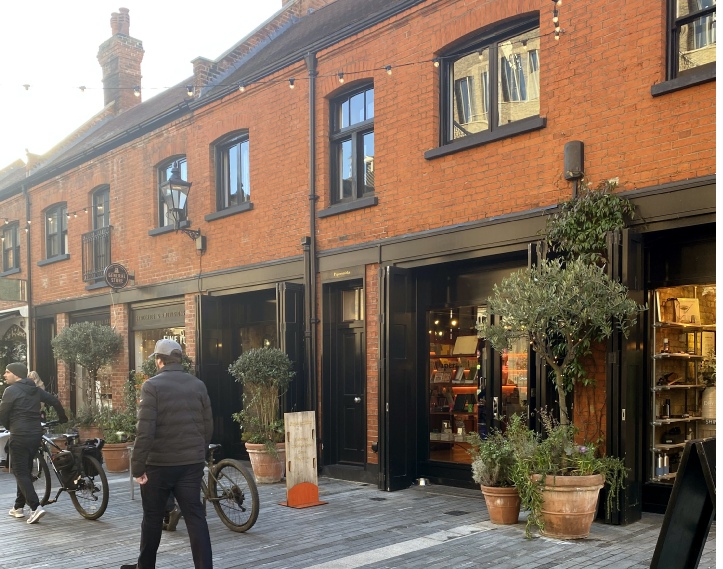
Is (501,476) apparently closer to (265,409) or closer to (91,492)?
(265,409)

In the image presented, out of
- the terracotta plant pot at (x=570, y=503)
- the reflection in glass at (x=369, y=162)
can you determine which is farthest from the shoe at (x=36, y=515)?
the reflection in glass at (x=369, y=162)

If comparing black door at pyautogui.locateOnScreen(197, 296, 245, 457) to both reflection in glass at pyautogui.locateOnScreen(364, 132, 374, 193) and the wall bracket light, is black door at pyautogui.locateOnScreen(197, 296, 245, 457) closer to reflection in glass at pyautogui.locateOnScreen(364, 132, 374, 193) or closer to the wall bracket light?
the wall bracket light

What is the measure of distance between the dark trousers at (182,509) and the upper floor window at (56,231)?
12418mm

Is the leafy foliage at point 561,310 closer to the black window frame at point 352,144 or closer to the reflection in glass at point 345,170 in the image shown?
the black window frame at point 352,144

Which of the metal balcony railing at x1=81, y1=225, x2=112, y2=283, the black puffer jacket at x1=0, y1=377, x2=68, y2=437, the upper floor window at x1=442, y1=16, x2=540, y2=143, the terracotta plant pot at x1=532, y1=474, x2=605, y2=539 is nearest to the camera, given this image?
the terracotta plant pot at x1=532, y1=474, x2=605, y2=539

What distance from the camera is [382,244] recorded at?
33.5ft

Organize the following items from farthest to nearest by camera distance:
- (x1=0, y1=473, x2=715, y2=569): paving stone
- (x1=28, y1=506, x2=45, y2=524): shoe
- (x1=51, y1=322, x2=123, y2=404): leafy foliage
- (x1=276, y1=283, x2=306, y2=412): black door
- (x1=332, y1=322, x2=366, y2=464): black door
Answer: (x1=51, y1=322, x2=123, y2=404): leafy foliage
(x1=276, y1=283, x2=306, y2=412): black door
(x1=332, y1=322, x2=366, y2=464): black door
(x1=28, y1=506, x2=45, y2=524): shoe
(x1=0, y1=473, x2=715, y2=569): paving stone

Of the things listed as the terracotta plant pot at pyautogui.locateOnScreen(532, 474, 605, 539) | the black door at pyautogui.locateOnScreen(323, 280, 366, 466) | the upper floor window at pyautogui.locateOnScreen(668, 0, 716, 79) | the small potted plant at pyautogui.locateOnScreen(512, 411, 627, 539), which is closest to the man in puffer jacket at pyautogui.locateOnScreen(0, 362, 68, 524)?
the black door at pyautogui.locateOnScreen(323, 280, 366, 466)

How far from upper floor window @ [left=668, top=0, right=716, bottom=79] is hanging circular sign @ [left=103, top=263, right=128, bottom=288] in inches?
413

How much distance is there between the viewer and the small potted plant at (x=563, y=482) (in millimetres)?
6922

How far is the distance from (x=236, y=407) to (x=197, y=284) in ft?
7.17

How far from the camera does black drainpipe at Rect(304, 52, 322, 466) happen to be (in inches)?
439

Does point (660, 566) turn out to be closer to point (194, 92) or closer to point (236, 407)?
point (236, 407)

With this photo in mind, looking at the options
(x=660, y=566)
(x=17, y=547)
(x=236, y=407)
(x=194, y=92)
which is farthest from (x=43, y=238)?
(x=660, y=566)
